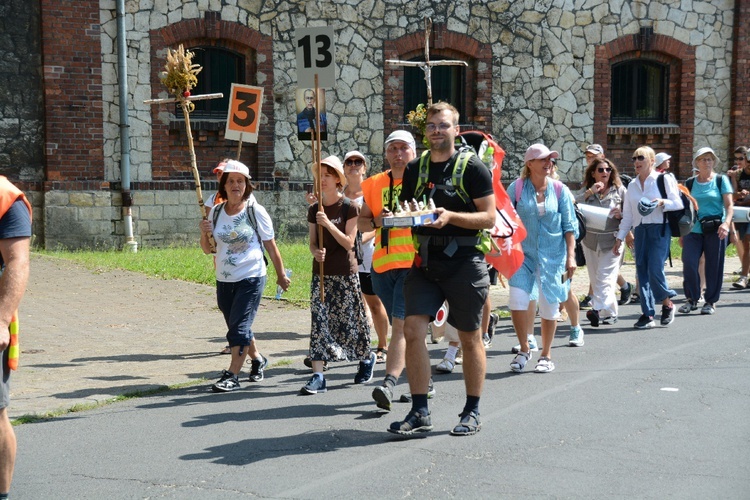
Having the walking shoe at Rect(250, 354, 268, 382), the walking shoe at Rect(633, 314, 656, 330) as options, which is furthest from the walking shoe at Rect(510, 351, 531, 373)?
the walking shoe at Rect(633, 314, 656, 330)

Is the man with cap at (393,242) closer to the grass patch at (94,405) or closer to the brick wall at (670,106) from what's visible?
the grass patch at (94,405)

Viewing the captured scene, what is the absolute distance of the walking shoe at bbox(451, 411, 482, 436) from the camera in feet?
21.7

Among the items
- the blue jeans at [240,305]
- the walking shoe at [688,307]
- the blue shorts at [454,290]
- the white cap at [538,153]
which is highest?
the white cap at [538,153]

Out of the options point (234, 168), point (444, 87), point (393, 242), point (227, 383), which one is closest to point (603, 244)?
point (393, 242)

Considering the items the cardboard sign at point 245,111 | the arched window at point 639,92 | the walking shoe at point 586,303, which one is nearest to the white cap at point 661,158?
the walking shoe at point 586,303

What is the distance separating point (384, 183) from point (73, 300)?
21.7 ft

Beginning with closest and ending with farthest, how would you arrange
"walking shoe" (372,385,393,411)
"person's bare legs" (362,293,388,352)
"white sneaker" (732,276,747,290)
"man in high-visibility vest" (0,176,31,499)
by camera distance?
"man in high-visibility vest" (0,176,31,499)
"walking shoe" (372,385,393,411)
"person's bare legs" (362,293,388,352)
"white sneaker" (732,276,747,290)

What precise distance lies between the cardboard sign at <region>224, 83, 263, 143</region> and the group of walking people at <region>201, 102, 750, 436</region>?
2.04m

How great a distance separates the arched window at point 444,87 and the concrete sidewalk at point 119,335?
6246mm

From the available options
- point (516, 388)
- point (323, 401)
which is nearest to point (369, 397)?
point (323, 401)

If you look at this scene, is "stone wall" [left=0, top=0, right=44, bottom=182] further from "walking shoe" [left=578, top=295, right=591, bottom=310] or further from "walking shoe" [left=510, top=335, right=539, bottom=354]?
"walking shoe" [left=510, top=335, right=539, bottom=354]

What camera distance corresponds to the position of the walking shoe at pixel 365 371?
8.55m

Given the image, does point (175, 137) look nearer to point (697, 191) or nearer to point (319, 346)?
point (697, 191)

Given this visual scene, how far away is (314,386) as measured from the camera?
8.13 metres
